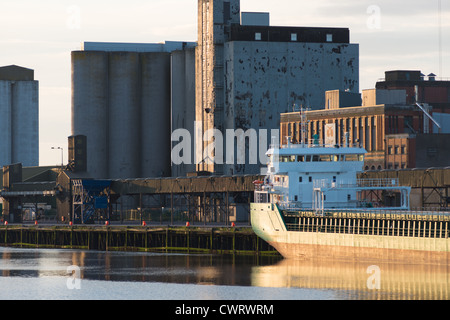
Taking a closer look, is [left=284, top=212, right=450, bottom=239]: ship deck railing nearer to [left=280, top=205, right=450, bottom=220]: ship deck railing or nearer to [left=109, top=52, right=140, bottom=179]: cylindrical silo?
[left=280, top=205, right=450, bottom=220]: ship deck railing

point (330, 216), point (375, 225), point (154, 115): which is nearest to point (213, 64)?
point (154, 115)

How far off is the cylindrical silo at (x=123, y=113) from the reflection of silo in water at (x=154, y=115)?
1408 millimetres

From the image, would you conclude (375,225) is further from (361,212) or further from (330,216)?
(330,216)

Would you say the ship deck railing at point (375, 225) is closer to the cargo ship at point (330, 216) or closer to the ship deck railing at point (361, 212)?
the cargo ship at point (330, 216)

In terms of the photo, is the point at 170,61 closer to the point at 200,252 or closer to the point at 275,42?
the point at 275,42

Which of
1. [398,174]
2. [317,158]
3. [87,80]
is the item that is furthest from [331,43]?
[317,158]

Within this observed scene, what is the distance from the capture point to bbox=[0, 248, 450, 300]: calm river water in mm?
69500

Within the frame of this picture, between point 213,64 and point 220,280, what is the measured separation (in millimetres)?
81840

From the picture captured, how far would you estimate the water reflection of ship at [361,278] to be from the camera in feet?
225

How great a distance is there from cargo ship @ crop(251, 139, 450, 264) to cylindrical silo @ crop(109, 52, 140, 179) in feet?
254

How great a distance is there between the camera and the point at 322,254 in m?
→ 86.9

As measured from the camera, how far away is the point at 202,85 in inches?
6201

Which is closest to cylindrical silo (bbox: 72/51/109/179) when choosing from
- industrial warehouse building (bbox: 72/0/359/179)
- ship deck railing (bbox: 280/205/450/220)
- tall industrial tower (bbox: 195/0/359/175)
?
industrial warehouse building (bbox: 72/0/359/179)
